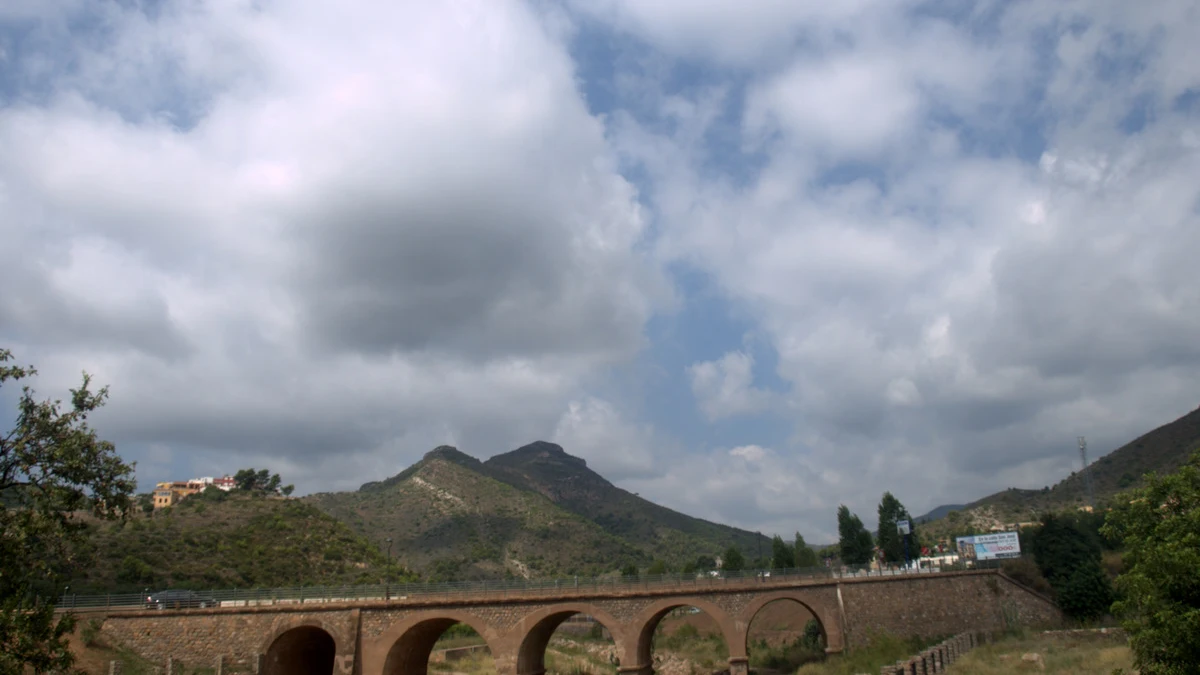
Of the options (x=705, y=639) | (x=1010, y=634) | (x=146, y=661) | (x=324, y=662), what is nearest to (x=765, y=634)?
(x=705, y=639)

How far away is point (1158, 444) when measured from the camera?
350 feet

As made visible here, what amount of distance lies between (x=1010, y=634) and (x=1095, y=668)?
1738 centimetres

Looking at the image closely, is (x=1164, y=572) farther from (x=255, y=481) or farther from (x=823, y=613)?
(x=255, y=481)

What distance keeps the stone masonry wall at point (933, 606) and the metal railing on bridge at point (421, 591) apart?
165 centimetres

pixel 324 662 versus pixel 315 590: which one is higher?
pixel 315 590

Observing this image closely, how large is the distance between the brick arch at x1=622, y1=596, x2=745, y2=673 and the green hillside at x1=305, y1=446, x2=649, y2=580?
170 feet

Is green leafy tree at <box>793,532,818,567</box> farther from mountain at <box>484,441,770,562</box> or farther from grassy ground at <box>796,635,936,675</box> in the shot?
mountain at <box>484,441,770,562</box>

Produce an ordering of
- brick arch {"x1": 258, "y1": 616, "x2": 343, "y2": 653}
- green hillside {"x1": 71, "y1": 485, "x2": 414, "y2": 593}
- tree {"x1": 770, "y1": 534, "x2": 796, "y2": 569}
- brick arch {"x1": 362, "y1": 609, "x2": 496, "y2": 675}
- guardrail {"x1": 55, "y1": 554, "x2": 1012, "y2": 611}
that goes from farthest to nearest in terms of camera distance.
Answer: tree {"x1": 770, "y1": 534, "x2": 796, "y2": 569}, green hillside {"x1": 71, "y1": 485, "x2": 414, "y2": 593}, guardrail {"x1": 55, "y1": 554, "x2": 1012, "y2": 611}, brick arch {"x1": 258, "y1": 616, "x2": 343, "y2": 653}, brick arch {"x1": 362, "y1": 609, "x2": 496, "y2": 675}

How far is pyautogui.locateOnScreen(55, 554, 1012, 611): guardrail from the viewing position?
3700 centimetres

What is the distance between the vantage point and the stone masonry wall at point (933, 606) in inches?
1522

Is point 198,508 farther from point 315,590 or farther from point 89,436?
point 89,436

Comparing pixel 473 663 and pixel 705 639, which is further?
pixel 705 639

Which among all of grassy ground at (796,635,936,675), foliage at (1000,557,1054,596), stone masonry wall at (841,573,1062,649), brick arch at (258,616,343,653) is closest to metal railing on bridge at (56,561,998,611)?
brick arch at (258,616,343,653)

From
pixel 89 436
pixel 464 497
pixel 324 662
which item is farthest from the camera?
pixel 464 497
